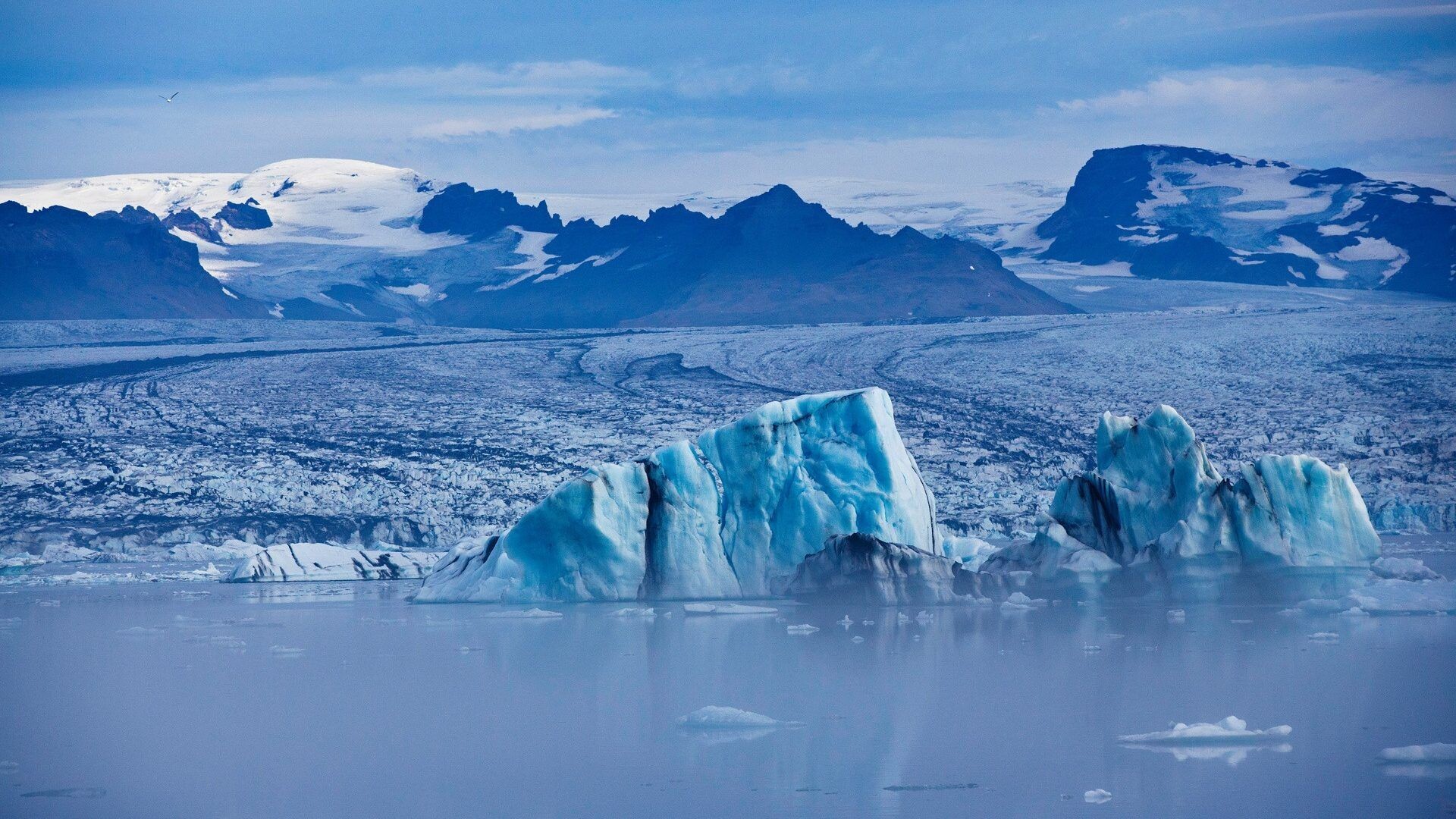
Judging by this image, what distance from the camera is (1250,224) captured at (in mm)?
73312

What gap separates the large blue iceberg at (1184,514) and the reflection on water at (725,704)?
752 millimetres

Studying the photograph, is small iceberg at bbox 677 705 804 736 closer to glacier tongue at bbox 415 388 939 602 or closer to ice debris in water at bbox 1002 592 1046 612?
ice debris in water at bbox 1002 592 1046 612

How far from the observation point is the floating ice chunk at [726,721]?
25.8 feet

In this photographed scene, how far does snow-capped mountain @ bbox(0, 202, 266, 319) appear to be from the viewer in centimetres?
6462

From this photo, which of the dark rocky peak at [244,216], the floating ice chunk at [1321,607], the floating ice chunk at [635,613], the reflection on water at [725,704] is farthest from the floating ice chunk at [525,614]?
the dark rocky peak at [244,216]

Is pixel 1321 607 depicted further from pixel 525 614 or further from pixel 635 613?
→ pixel 525 614

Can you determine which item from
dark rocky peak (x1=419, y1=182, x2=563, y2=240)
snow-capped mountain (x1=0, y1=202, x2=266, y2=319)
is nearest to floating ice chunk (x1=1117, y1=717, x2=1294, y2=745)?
snow-capped mountain (x1=0, y1=202, x2=266, y2=319)

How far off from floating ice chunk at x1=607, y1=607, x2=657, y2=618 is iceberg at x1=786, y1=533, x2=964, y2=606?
167 centimetres

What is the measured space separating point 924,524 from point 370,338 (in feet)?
110

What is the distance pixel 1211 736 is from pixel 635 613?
712cm

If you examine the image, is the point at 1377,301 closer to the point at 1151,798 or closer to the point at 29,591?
the point at 29,591

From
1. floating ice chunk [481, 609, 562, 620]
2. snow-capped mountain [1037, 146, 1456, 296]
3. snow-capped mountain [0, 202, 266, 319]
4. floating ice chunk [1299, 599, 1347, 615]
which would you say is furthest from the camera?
snow-capped mountain [1037, 146, 1456, 296]

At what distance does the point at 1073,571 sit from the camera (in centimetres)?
1413

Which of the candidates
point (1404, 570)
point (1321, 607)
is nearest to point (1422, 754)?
point (1321, 607)
